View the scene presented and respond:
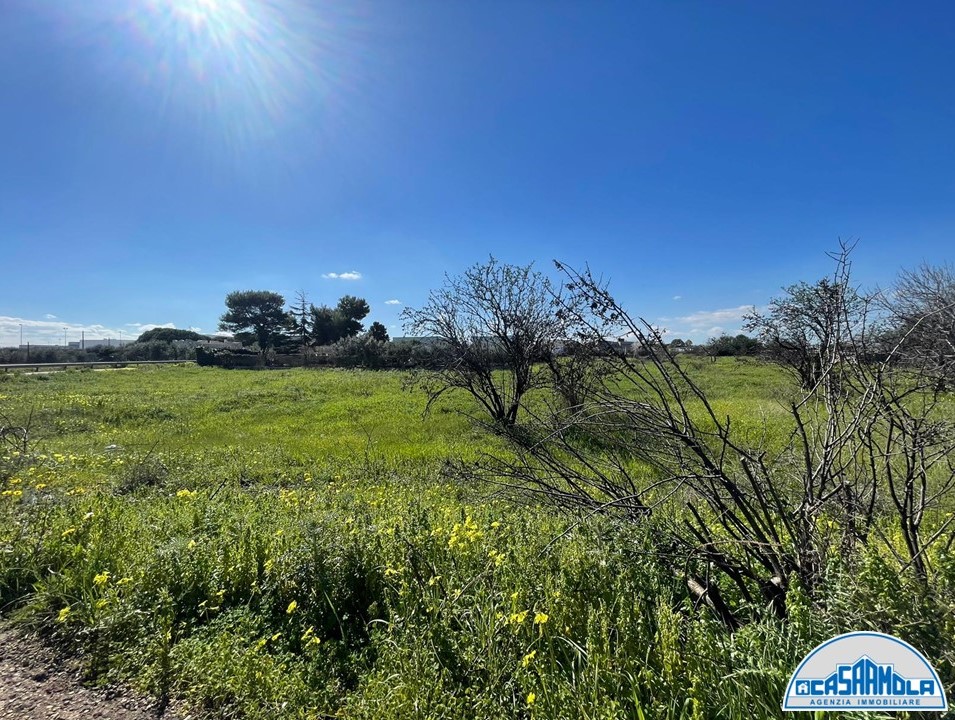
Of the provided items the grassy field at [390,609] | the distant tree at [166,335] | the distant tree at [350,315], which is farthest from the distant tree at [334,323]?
the grassy field at [390,609]

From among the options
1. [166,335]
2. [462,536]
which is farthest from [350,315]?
[462,536]

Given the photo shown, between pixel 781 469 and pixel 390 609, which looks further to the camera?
pixel 781 469

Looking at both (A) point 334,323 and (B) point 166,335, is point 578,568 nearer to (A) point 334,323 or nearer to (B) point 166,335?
(A) point 334,323

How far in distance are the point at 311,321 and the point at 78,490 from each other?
145 feet

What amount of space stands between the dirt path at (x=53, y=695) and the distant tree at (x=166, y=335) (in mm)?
67161

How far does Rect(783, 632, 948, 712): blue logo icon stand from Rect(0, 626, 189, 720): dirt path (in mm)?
2619

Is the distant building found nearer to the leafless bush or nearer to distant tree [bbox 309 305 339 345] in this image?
distant tree [bbox 309 305 339 345]

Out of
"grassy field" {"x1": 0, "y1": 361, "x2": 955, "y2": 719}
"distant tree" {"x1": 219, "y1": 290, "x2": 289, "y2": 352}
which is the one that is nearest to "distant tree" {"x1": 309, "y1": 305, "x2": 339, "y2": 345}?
"distant tree" {"x1": 219, "y1": 290, "x2": 289, "y2": 352}

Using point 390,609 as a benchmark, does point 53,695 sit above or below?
below

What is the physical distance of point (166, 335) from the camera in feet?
193

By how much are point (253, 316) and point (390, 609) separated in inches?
2273

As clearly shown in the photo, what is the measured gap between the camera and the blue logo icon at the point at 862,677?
128cm

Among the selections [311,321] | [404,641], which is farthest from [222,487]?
[311,321]

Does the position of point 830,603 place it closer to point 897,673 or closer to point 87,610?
point 897,673
